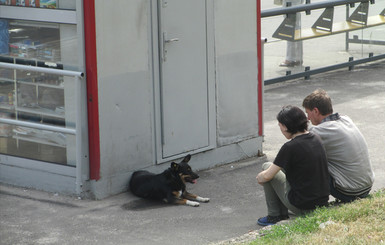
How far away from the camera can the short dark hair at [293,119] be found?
6.50m

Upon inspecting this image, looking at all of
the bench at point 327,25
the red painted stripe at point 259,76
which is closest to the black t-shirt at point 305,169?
the red painted stripe at point 259,76

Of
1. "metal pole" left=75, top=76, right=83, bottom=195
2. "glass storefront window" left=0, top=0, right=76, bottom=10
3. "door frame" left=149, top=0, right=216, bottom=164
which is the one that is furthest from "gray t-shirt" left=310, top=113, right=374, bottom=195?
"glass storefront window" left=0, top=0, right=76, bottom=10

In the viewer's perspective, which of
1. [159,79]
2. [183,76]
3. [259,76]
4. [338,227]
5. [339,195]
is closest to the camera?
[338,227]

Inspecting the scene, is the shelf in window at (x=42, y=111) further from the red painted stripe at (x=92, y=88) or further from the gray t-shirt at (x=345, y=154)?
the gray t-shirt at (x=345, y=154)

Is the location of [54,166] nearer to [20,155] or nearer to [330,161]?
[20,155]

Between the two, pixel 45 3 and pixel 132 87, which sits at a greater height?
pixel 45 3

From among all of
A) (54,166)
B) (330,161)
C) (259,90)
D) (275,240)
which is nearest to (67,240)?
(54,166)

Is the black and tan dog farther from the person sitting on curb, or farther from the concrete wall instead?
the person sitting on curb

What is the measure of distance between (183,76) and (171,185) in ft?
4.47

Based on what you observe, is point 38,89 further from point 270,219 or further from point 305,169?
point 305,169

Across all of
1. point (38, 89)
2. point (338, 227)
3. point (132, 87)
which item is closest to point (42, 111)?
point (38, 89)

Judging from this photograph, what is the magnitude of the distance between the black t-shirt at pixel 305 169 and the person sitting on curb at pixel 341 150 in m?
0.18

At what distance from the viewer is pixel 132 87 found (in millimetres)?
7977

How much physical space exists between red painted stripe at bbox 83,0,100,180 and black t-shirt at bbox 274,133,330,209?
200 centimetres
